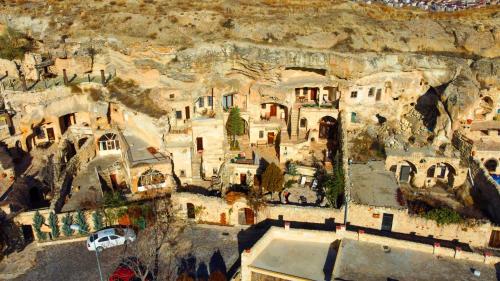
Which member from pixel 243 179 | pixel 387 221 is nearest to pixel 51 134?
pixel 243 179

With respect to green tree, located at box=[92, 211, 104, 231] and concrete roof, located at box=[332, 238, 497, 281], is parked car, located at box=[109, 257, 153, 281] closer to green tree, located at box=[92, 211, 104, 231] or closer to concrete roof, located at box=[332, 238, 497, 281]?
green tree, located at box=[92, 211, 104, 231]

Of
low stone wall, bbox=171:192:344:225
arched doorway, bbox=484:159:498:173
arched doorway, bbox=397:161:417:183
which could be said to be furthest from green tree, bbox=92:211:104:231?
arched doorway, bbox=484:159:498:173

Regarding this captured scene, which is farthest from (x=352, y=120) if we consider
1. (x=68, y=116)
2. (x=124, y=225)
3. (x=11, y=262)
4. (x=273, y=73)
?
(x=11, y=262)

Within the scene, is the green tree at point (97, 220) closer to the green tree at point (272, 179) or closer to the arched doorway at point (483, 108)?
the green tree at point (272, 179)

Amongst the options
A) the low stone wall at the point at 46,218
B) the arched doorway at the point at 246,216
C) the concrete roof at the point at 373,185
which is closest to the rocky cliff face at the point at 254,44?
the concrete roof at the point at 373,185

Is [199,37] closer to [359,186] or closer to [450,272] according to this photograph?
[359,186]

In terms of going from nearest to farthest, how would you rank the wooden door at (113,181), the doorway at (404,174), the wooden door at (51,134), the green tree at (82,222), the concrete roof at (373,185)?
the green tree at (82,222)
the concrete roof at (373,185)
the wooden door at (113,181)
the doorway at (404,174)
the wooden door at (51,134)
